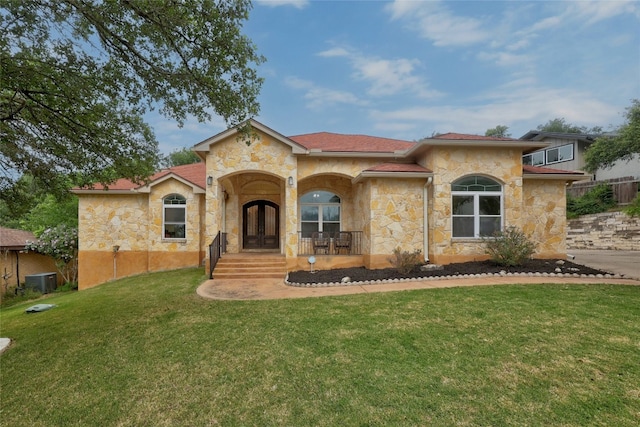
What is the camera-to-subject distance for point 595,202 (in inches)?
715

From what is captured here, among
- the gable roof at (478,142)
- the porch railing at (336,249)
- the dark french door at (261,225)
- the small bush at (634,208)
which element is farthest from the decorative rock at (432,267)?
the small bush at (634,208)

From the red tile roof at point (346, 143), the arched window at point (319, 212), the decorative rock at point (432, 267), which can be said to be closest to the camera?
the decorative rock at point (432, 267)

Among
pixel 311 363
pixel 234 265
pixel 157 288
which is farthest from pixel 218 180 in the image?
pixel 311 363

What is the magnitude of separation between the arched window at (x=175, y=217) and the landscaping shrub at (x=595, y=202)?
22.6 metres

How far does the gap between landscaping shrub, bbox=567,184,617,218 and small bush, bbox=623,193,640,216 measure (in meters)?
1.73

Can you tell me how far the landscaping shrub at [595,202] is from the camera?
1788 centimetres

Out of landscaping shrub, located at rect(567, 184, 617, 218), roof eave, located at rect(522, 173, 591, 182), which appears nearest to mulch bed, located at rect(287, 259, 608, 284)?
roof eave, located at rect(522, 173, 591, 182)

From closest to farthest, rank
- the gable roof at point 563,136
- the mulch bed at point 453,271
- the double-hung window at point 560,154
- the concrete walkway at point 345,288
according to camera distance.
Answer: the concrete walkway at point 345,288 → the mulch bed at point 453,271 → the gable roof at point 563,136 → the double-hung window at point 560,154

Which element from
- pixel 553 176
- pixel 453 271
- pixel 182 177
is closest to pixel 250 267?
pixel 182 177

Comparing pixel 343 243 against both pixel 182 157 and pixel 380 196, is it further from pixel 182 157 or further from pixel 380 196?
pixel 182 157

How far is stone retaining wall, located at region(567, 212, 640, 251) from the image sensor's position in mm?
15195

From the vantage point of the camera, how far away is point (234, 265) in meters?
10.6

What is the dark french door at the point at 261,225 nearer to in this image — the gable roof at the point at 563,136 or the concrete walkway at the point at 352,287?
the concrete walkway at the point at 352,287

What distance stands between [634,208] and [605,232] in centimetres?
169
